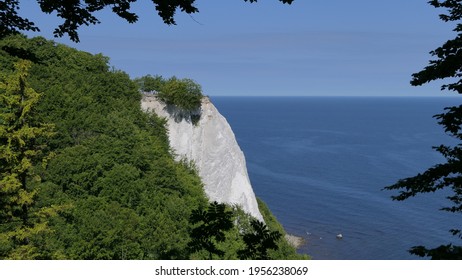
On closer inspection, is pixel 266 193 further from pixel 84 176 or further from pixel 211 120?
pixel 84 176

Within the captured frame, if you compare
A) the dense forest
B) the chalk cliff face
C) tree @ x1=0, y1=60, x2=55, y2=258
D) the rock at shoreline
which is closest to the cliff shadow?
the chalk cliff face

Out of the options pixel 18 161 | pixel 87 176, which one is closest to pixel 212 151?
pixel 87 176

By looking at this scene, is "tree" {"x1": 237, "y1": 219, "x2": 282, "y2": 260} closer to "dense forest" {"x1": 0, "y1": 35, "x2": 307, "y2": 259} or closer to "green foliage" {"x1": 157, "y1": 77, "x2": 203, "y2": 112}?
"dense forest" {"x1": 0, "y1": 35, "x2": 307, "y2": 259}

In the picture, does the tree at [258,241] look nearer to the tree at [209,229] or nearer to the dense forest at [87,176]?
the dense forest at [87,176]

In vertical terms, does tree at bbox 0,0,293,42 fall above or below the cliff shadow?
above

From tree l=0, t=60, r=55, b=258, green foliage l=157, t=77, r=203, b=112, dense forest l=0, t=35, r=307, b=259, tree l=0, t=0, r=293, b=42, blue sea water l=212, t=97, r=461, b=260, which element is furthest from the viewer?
blue sea water l=212, t=97, r=461, b=260

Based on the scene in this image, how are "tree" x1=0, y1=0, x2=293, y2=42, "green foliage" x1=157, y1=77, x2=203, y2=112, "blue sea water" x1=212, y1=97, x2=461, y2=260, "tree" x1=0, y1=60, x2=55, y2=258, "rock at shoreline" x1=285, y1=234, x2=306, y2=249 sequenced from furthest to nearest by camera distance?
"blue sea water" x1=212, y1=97, x2=461, y2=260 < "rock at shoreline" x1=285, y1=234, x2=306, y2=249 < "green foliage" x1=157, y1=77, x2=203, y2=112 < "tree" x1=0, y1=60, x2=55, y2=258 < "tree" x1=0, y1=0, x2=293, y2=42

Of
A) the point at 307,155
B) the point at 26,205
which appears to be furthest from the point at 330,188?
the point at 26,205
